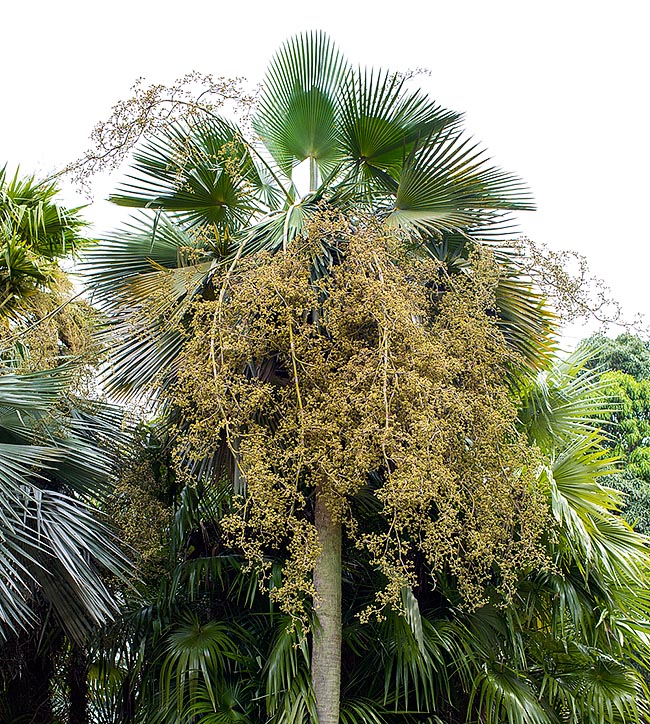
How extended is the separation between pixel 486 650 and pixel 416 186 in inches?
121

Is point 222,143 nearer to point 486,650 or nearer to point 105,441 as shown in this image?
point 105,441

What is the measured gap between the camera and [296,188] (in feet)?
19.5

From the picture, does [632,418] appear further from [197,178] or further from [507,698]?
[197,178]

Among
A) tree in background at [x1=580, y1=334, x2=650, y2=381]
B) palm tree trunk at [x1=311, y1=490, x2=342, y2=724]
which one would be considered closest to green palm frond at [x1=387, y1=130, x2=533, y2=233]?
palm tree trunk at [x1=311, y1=490, x2=342, y2=724]

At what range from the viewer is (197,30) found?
28.9ft

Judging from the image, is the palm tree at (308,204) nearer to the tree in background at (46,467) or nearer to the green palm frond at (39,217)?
the tree in background at (46,467)

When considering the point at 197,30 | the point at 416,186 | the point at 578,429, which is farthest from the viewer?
the point at 197,30

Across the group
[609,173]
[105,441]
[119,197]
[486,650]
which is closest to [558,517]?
[486,650]

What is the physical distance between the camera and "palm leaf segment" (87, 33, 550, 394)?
520 centimetres

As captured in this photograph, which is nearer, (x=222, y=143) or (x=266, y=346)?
(x=266, y=346)

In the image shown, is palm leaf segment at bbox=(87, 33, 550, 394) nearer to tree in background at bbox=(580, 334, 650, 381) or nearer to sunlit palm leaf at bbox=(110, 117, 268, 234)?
sunlit palm leaf at bbox=(110, 117, 268, 234)

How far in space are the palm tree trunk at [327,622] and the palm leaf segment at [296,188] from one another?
1.48 m

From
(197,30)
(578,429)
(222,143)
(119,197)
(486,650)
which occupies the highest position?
(197,30)

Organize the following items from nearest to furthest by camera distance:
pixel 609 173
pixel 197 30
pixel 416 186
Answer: pixel 416 186, pixel 197 30, pixel 609 173
